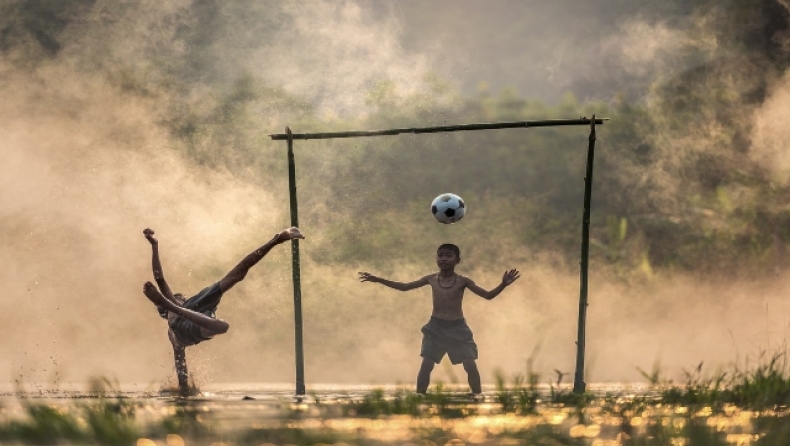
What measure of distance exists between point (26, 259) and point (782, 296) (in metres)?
13.4

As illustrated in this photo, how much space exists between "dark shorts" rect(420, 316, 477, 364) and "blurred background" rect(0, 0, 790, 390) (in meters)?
6.01

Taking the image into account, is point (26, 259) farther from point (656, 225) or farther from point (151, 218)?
point (656, 225)

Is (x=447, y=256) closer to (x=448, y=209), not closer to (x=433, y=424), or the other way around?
(x=448, y=209)

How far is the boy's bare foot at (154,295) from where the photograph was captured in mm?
8734

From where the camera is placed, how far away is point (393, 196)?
2959 centimetres

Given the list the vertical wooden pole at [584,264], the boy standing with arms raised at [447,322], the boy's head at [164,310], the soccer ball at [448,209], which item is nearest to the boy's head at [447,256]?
the boy standing with arms raised at [447,322]

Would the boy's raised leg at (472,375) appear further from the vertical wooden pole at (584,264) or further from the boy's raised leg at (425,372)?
the vertical wooden pole at (584,264)

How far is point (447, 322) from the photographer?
11.4 m

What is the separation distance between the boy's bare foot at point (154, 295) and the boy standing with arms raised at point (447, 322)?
2.64 m

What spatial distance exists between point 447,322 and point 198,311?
2.70 m

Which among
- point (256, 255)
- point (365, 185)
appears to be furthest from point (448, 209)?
point (365, 185)

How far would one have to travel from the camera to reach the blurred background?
18.5m

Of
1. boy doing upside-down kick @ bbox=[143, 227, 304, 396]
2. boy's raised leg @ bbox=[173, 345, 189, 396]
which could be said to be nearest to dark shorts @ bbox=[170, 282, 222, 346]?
boy doing upside-down kick @ bbox=[143, 227, 304, 396]

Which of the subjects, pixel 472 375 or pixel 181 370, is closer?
pixel 181 370
